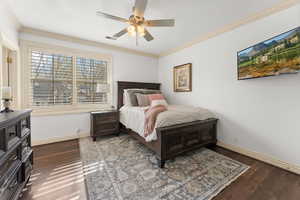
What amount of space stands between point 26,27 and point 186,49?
3.76m

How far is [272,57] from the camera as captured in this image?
196 cm

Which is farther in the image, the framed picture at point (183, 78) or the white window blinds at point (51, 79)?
the framed picture at point (183, 78)

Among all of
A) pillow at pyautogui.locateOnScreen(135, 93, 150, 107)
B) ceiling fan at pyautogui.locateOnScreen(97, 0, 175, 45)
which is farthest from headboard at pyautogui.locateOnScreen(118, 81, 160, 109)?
ceiling fan at pyautogui.locateOnScreen(97, 0, 175, 45)

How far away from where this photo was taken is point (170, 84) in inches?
168

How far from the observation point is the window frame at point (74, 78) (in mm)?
2752

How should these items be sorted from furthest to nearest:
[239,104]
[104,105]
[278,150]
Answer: [104,105] < [239,104] < [278,150]

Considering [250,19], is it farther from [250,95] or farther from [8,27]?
[8,27]

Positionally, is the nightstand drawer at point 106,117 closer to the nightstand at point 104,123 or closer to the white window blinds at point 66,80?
the nightstand at point 104,123

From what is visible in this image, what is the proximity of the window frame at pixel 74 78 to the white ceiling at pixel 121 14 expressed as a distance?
0.39m

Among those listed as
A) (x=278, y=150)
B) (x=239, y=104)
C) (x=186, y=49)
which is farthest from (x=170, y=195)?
(x=186, y=49)

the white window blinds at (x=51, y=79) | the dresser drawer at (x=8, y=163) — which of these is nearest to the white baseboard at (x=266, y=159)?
the dresser drawer at (x=8, y=163)

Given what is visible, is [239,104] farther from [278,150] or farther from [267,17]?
[267,17]

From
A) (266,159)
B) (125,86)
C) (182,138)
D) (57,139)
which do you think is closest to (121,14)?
(125,86)

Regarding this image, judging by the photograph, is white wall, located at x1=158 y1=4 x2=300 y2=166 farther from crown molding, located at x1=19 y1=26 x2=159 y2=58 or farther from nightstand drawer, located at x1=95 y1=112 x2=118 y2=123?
nightstand drawer, located at x1=95 y1=112 x2=118 y2=123
